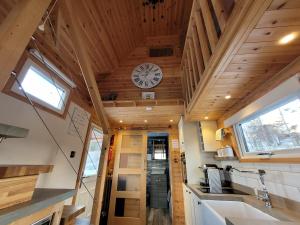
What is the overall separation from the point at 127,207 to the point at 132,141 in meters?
1.64

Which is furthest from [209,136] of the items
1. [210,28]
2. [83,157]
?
[83,157]

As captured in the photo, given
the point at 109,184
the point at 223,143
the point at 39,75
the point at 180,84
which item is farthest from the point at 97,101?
the point at 109,184

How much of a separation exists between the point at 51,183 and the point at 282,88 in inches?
117

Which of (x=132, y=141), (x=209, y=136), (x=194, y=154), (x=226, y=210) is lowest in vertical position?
(x=226, y=210)

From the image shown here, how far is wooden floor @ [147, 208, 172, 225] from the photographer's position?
3.58m

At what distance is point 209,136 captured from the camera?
9.06 ft

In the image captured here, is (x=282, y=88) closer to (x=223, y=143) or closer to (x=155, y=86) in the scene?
(x=223, y=143)

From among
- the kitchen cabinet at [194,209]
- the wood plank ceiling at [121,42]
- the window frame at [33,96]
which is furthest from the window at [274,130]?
the window frame at [33,96]

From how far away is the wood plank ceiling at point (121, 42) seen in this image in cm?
232

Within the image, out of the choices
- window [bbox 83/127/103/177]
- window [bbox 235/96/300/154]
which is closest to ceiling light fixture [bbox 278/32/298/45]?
window [bbox 235/96/300/154]

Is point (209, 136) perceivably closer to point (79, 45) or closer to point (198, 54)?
point (198, 54)

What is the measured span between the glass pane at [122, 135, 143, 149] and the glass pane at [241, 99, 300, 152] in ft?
8.80

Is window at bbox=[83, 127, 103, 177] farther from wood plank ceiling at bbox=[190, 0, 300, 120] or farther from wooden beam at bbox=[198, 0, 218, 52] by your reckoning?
wooden beam at bbox=[198, 0, 218, 52]

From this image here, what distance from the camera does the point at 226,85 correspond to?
1619mm
